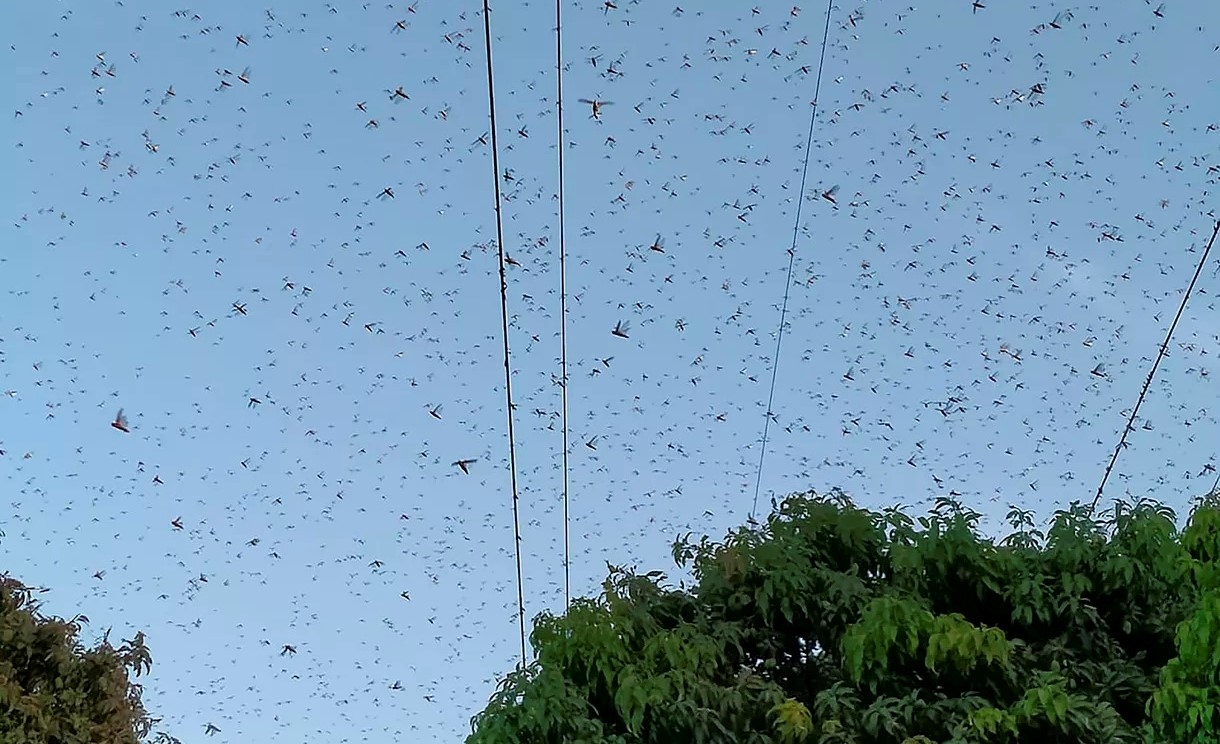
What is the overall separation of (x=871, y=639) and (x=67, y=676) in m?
5.79

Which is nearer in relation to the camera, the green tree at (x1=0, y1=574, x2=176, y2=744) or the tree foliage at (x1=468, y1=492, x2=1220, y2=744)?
the tree foliage at (x1=468, y1=492, x2=1220, y2=744)

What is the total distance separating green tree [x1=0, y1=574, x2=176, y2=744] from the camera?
890cm

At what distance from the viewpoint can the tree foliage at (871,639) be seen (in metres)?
5.77

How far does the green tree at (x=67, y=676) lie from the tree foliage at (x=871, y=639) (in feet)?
13.4

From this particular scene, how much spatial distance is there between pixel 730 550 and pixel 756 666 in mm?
607

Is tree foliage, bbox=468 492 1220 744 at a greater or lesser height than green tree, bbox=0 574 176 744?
lesser

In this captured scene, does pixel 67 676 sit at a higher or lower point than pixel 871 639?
higher

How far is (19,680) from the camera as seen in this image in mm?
8969

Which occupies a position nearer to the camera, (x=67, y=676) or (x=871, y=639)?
(x=871, y=639)

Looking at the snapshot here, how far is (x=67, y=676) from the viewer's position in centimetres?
908

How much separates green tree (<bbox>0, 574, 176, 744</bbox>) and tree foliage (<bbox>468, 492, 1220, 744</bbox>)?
4.08 meters

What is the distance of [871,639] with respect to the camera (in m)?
5.89

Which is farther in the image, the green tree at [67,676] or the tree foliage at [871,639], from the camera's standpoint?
the green tree at [67,676]

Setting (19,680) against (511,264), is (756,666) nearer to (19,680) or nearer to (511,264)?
(511,264)
